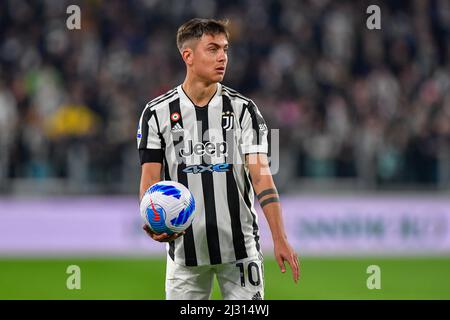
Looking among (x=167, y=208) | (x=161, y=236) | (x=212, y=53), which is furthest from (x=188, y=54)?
(x=161, y=236)

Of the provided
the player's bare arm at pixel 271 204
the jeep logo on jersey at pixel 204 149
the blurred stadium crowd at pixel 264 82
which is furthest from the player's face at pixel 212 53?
the blurred stadium crowd at pixel 264 82

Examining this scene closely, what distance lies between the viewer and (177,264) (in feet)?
17.8

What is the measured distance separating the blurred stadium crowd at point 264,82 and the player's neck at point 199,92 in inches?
302

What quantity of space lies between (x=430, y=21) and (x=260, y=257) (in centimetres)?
1198

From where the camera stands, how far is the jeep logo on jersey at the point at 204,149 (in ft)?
17.7

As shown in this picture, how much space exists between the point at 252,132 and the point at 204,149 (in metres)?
0.31

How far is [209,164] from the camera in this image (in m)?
5.40

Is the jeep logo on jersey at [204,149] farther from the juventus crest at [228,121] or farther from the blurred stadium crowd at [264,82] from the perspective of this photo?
the blurred stadium crowd at [264,82]

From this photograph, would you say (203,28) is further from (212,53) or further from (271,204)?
(271,204)

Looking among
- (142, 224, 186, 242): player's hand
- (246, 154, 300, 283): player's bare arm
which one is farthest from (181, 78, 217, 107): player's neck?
(142, 224, 186, 242): player's hand

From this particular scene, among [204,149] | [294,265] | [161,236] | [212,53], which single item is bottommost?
[294,265]

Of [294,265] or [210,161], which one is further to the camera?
[210,161]

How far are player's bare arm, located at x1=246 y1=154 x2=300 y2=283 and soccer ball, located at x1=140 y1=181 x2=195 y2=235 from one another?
17.0 inches

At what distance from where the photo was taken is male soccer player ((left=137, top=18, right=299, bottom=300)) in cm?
534
